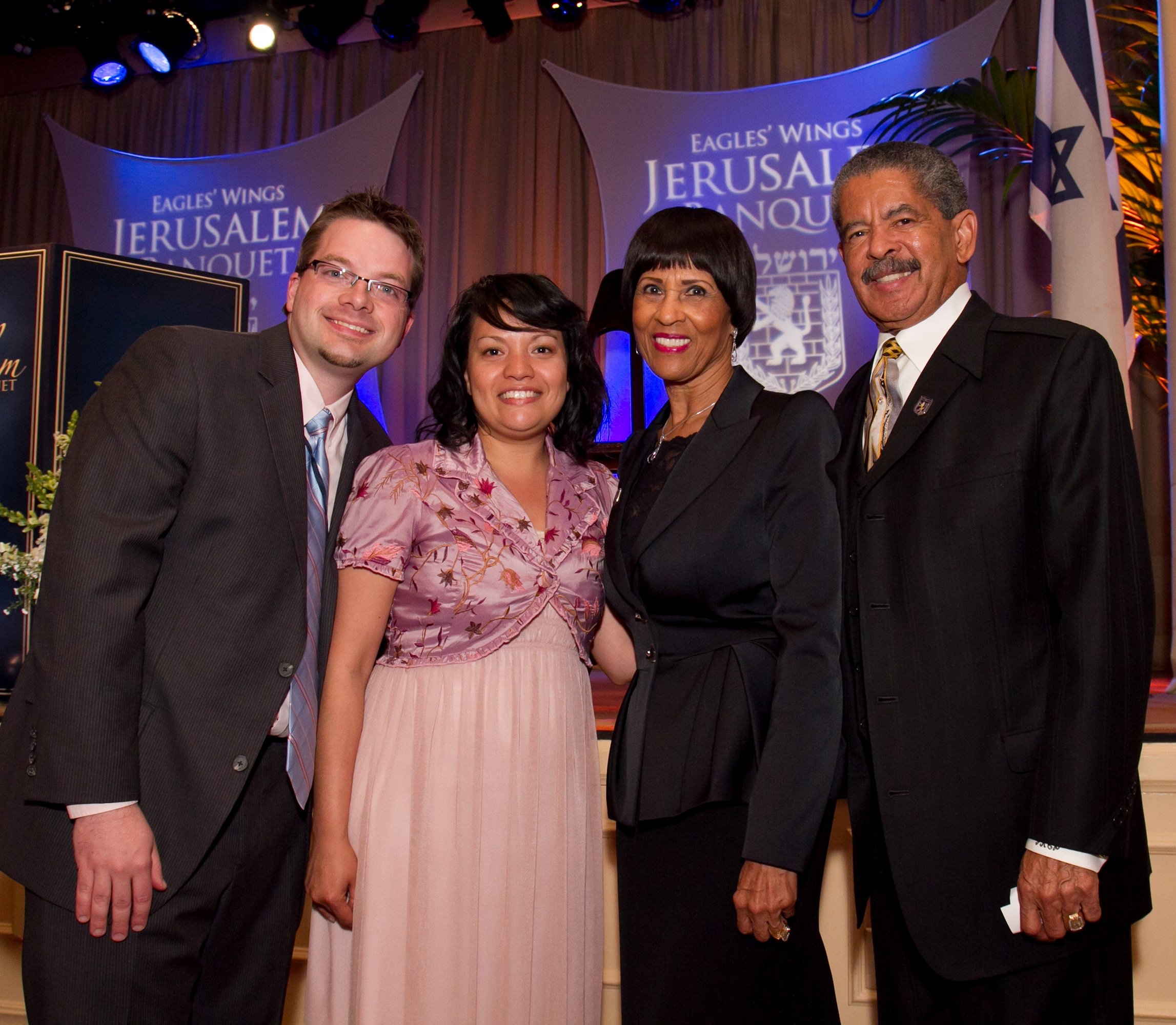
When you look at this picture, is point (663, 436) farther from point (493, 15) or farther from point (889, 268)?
point (493, 15)

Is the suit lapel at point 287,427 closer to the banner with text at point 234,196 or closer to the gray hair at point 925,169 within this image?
the gray hair at point 925,169

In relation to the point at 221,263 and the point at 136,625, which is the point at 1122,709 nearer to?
the point at 136,625

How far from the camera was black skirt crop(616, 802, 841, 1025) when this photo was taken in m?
1.60

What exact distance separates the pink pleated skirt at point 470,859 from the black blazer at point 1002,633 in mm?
607

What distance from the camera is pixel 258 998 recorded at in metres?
1.86

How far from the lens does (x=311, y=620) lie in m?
1.87

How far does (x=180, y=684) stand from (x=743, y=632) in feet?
3.11

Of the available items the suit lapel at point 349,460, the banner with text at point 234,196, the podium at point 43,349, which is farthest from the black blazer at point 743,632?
the banner with text at point 234,196

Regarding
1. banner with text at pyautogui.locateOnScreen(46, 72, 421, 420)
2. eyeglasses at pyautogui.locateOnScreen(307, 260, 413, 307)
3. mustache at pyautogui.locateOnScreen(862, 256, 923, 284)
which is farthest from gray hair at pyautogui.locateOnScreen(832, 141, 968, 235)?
banner with text at pyautogui.locateOnScreen(46, 72, 421, 420)

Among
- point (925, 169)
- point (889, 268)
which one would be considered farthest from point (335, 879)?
point (925, 169)

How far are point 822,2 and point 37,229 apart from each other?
19.7 feet

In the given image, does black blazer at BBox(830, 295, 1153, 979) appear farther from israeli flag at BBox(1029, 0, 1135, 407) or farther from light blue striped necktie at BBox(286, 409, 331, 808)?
israeli flag at BBox(1029, 0, 1135, 407)

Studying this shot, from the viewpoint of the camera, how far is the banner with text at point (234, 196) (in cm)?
667

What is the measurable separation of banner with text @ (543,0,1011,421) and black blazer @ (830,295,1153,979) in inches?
168
